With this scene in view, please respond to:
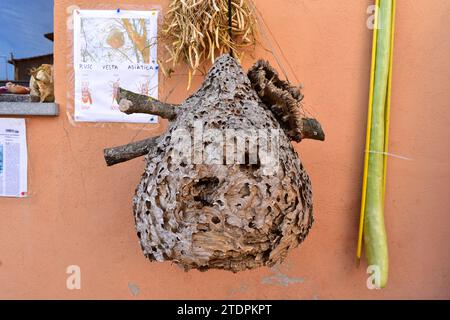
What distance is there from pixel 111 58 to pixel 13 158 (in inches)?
26.5

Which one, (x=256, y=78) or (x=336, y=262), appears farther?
(x=336, y=262)

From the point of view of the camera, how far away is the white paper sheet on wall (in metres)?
1.82

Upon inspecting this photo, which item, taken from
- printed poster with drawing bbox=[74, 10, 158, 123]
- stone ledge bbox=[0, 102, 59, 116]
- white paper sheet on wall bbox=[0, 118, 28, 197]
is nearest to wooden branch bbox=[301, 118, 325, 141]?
printed poster with drawing bbox=[74, 10, 158, 123]

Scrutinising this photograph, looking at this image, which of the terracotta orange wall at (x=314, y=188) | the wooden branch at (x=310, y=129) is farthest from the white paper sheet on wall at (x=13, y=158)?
the wooden branch at (x=310, y=129)

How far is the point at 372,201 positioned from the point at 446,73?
27.7 inches

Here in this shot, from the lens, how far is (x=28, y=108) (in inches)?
70.2

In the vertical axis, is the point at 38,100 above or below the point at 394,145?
above

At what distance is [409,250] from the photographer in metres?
1.85

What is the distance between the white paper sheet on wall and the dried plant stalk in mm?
808

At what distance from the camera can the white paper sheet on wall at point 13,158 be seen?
5.97 ft

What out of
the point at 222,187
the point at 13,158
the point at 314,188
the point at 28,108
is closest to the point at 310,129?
the point at 222,187

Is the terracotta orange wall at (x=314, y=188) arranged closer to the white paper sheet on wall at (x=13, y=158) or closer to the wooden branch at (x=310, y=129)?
the white paper sheet on wall at (x=13, y=158)

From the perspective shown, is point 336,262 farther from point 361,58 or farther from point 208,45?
point 208,45
